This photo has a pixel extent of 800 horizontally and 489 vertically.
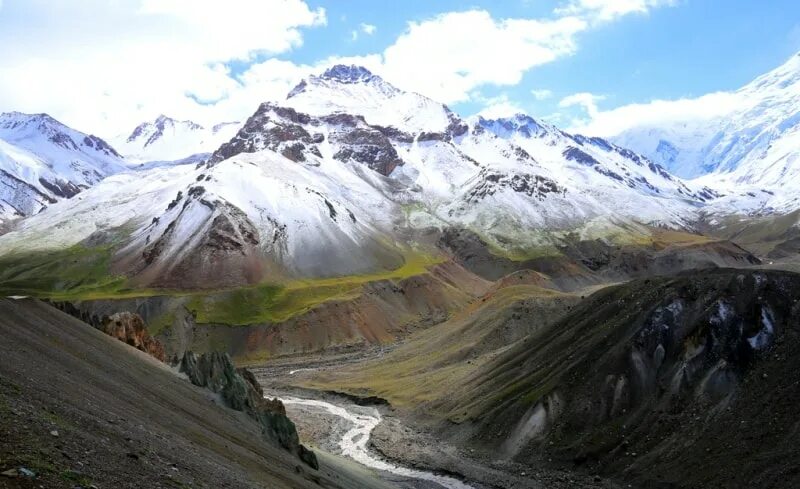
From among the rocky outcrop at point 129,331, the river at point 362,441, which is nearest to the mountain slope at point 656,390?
the river at point 362,441

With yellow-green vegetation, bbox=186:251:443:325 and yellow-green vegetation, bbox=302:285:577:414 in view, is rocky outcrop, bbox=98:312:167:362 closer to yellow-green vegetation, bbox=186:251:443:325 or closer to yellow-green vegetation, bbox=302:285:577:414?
yellow-green vegetation, bbox=302:285:577:414

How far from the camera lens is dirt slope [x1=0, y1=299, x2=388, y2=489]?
80.2 feet

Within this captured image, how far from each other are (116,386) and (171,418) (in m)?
3.80

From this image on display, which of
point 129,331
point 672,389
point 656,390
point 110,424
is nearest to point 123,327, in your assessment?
point 129,331

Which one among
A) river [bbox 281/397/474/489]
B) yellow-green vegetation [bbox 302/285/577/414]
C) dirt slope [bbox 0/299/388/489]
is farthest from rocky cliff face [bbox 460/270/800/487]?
yellow-green vegetation [bbox 302/285/577/414]

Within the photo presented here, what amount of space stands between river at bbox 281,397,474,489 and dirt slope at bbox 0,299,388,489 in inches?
356

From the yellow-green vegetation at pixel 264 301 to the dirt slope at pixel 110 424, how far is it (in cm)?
11190

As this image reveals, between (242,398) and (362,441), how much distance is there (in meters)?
29.6

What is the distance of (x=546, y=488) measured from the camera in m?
59.4

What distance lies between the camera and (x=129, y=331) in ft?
237

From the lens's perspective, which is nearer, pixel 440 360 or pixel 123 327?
pixel 123 327

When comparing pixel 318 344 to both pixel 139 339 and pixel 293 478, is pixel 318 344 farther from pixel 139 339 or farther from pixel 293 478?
pixel 293 478

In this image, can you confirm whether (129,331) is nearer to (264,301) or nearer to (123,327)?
(123,327)

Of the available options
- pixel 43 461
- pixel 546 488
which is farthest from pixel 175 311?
pixel 43 461
